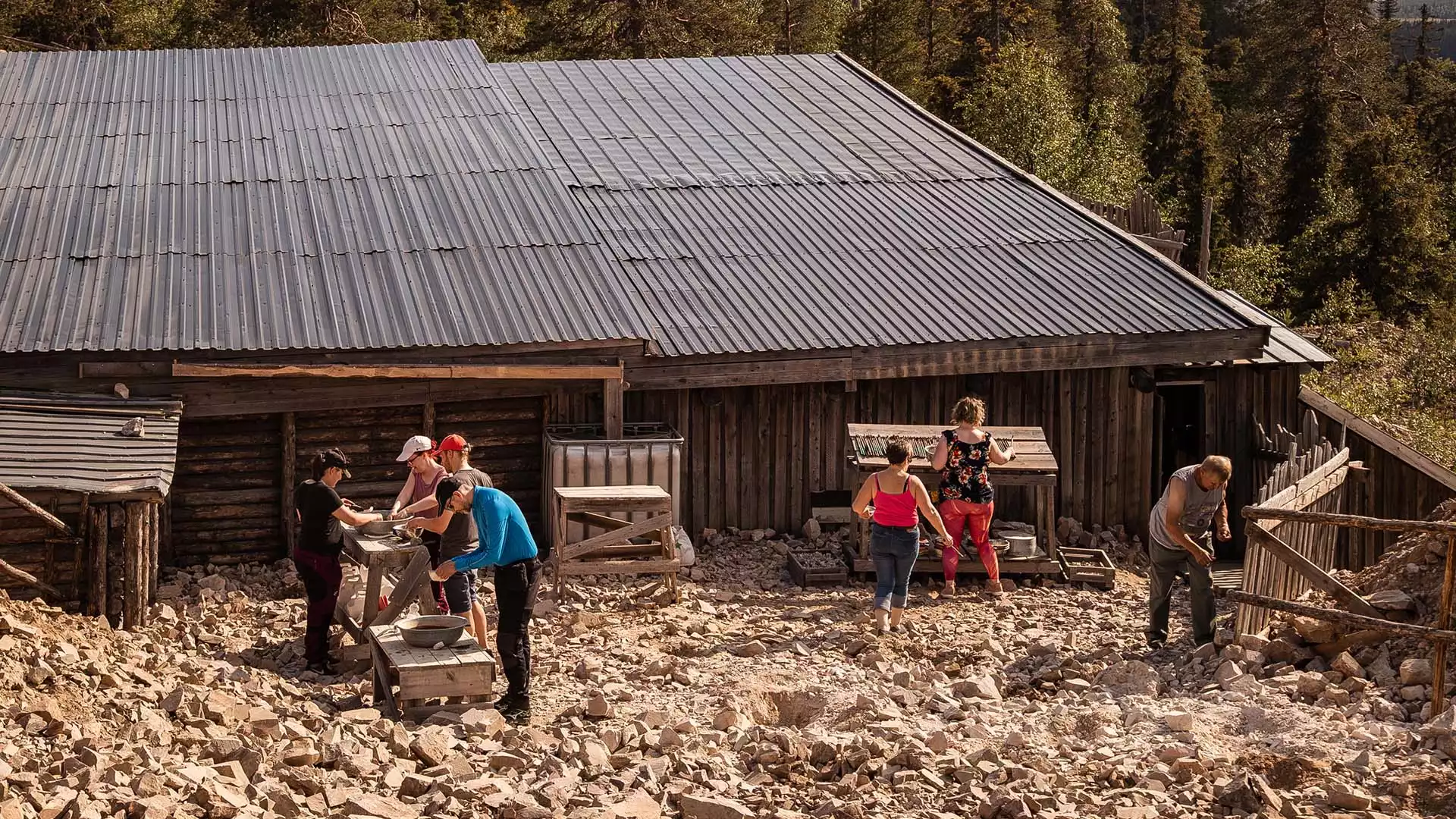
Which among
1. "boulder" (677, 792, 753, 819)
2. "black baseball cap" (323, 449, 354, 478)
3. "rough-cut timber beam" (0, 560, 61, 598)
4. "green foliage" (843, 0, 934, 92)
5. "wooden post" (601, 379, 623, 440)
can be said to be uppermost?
"green foliage" (843, 0, 934, 92)

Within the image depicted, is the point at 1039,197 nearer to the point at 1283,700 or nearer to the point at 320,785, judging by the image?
the point at 1283,700

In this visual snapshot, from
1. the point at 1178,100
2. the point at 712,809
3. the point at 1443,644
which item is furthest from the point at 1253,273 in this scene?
the point at 712,809

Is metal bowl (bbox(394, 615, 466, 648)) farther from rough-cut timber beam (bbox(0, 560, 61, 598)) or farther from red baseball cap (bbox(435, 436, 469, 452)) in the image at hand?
rough-cut timber beam (bbox(0, 560, 61, 598))

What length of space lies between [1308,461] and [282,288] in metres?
9.03

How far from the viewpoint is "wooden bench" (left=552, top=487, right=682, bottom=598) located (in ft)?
42.2

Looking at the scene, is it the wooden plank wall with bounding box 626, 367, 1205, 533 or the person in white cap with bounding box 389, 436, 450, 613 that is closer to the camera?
the person in white cap with bounding box 389, 436, 450, 613

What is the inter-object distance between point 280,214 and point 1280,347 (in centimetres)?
1028

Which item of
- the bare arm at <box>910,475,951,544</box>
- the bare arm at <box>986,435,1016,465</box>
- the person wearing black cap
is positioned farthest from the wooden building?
the bare arm at <box>910,475,951,544</box>

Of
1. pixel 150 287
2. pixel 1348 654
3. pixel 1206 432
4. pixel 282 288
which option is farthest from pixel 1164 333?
pixel 150 287

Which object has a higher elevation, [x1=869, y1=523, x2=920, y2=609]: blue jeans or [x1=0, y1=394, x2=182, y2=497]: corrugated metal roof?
[x1=0, y1=394, x2=182, y2=497]: corrugated metal roof

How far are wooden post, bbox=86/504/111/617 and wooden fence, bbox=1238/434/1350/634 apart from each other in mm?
8067

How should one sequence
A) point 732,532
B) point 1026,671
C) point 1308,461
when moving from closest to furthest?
point 1026,671 < point 1308,461 < point 732,532

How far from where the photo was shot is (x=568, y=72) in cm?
2230

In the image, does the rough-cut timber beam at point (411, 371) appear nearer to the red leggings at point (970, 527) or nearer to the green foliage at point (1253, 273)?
the red leggings at point (970, 527)
